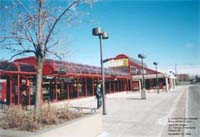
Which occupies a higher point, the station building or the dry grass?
the station building

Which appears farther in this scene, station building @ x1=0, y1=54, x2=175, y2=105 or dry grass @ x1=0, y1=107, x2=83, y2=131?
station building @ x1=0, y1=54, x2=175, y2=105

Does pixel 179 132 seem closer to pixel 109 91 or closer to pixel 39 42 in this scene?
pixel 39 42

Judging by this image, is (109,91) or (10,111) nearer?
(10,111)

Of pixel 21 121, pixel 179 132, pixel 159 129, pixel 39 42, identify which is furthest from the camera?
pixel 159 129

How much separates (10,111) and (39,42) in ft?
7.26

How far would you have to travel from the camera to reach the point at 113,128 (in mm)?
9328

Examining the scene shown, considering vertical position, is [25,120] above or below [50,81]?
below

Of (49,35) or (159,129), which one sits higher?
(49,35)

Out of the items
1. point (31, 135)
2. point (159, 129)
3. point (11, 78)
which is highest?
point (11, 78)

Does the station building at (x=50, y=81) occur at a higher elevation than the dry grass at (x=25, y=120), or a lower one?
higher

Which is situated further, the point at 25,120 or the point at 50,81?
the point at 50,81

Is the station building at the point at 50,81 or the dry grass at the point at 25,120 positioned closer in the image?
the dry grass at the point at 25,120

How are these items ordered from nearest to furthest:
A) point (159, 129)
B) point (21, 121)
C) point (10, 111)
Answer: point (21, 121), point (10, 111), point (159, 129)

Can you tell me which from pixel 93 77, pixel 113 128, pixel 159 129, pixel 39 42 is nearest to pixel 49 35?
pixel 39 42
